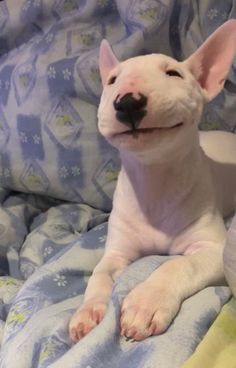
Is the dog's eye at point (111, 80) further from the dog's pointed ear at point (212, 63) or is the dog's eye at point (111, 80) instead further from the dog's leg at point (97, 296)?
the dog's leg at point (97, 296)

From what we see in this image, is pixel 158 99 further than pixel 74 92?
No

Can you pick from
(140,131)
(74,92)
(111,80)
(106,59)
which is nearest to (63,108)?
(74,92)

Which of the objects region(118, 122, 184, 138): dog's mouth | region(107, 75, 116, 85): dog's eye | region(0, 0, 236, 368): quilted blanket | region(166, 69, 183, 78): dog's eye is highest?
region(166, 69, 183, 78): dog's eye

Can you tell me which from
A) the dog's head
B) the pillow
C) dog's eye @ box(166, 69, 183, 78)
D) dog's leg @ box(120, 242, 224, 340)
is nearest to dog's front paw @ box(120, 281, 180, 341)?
dog's leg @ box(120, 242, 224, 340)

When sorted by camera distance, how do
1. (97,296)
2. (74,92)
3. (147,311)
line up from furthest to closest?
(74,92), (97,296), (147,311)

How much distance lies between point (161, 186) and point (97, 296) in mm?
241

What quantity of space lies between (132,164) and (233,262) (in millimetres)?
326

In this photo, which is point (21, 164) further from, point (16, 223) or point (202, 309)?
point (202, 309)

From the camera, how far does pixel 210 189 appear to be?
3.58 ft

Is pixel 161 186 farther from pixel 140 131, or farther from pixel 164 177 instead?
pixel 140 131

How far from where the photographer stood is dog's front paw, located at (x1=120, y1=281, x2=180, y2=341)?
79cm

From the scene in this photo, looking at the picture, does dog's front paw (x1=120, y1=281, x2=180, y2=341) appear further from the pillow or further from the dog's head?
the pillow

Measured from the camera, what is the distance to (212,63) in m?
1.06

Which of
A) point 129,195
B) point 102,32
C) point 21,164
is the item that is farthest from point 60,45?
point 129,195
